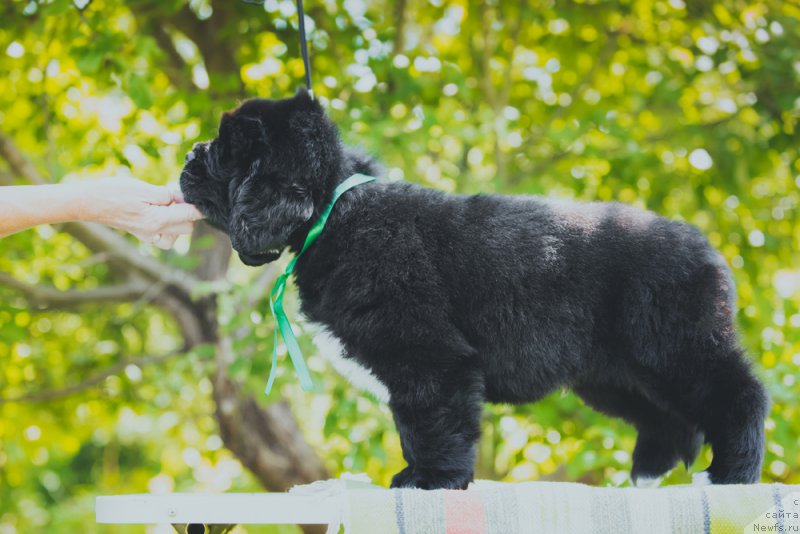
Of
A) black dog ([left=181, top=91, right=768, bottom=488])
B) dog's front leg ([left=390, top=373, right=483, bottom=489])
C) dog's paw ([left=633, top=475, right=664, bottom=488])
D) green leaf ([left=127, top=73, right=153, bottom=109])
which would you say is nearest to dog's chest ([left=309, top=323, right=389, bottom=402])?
black dog ([left=181, top=91, right=768, bottom=488])

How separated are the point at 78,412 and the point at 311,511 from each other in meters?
6.46

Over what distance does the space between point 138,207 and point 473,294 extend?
3.97 feet

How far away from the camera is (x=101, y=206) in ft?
8.98

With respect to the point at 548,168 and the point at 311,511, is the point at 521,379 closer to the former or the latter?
the point at 311,511

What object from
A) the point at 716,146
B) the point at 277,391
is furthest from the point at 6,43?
the point at 716,146

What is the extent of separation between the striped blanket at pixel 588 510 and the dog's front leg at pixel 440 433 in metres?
0.35

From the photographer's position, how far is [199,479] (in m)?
8.27

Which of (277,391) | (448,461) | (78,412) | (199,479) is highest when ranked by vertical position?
(448,461)

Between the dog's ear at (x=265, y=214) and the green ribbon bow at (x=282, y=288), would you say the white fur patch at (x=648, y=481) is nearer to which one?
the green ribbon bow at (x=282, y=288)

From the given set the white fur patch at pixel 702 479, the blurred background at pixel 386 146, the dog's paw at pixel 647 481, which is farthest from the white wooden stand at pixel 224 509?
the blurred background at pixel 386 146

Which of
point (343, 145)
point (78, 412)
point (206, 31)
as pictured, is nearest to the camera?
point (343, 145)

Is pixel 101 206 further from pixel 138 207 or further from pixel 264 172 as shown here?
pixel 264 172

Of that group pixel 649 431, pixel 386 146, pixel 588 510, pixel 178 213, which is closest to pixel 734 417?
pixel 649 431

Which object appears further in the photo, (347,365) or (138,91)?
(138,91)
